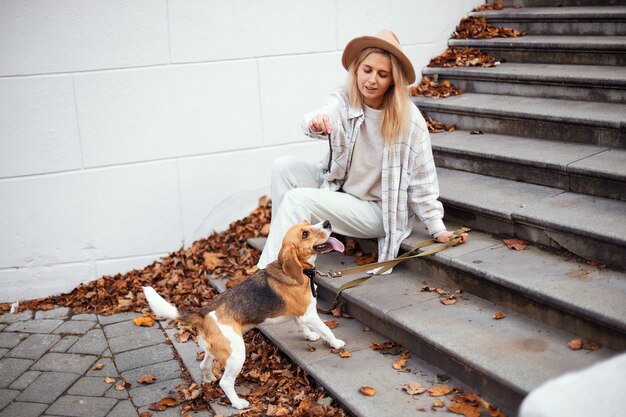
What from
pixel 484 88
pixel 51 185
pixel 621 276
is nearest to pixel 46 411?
pixel 51 185

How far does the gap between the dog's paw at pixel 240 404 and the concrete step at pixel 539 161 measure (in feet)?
8.85

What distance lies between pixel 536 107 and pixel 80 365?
415cm

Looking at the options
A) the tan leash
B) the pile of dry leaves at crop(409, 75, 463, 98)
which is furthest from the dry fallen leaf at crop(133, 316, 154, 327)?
the pile of dry leaves at crop(409, 75, 463, 98)

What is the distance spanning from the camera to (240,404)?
12.6 feet

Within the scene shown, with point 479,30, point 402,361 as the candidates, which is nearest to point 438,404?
point 402,361

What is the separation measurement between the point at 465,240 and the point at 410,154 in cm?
71

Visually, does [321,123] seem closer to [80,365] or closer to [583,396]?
[80,365]

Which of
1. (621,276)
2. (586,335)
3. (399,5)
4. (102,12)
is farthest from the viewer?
(399,5)

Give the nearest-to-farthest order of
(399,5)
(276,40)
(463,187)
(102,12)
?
(463,187), (102,12), (276,40), (399,5)

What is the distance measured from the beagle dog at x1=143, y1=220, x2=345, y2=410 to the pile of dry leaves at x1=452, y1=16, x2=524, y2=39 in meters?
3.73

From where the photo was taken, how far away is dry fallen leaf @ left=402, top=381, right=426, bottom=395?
3568mm

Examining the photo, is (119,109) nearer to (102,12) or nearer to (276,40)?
(102,12)

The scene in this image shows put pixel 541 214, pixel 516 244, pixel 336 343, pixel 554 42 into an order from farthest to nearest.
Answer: pixel 554 42, pixel 516 244, pixel 541 214, pixel 336 343

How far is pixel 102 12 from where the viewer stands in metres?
5.46
